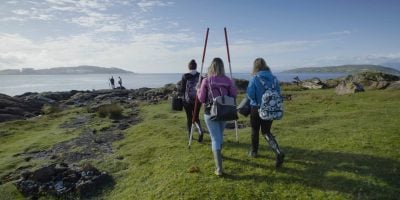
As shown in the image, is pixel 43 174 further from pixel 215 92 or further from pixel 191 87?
pixel 215 92

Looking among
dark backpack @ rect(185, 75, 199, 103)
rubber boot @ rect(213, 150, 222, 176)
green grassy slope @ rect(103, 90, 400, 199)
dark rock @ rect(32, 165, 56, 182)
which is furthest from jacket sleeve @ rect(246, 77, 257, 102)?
dark rock @ rect(32, 165, 56, 182)

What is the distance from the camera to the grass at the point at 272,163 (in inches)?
406

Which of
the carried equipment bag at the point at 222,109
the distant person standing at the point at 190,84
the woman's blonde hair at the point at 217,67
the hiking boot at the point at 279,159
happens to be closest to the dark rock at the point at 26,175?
the distant person standing at the point at 190,84

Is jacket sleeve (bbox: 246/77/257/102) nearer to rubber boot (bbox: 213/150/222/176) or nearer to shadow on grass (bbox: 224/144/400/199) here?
rubber boot (bbox: 213/150/222/176)

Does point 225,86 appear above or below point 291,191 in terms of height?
above

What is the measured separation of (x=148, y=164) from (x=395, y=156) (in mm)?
9109

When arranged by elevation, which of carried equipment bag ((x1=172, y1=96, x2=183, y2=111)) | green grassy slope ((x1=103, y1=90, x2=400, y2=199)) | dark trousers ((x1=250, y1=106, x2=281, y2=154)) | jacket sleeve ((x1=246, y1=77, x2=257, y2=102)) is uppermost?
jacket sleeve ((x1=246, y1=77, x2=257, y2=102))

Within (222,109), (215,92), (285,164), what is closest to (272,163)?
(285,164)

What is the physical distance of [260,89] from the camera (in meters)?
11.3

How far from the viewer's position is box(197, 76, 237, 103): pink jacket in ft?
36.5

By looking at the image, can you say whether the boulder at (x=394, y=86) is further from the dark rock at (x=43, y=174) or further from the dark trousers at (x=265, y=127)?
the dark rock at (x=43, y=174)

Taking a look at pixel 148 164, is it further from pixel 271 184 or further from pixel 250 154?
pixel 271 184

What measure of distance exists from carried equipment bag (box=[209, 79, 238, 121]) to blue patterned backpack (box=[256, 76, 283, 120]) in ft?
3.13

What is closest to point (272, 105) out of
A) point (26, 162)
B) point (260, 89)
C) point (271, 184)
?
point (260, 89)
